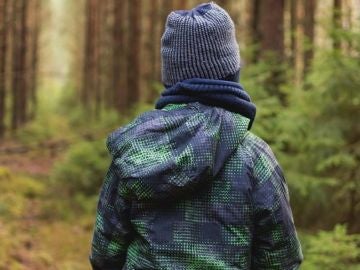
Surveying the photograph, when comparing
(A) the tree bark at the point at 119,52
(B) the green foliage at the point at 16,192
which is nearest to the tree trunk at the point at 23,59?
(A) the tree bark at the point at 119,52

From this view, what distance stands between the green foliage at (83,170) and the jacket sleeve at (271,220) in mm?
9192

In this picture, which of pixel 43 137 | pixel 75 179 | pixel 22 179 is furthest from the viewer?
pixel 43 137

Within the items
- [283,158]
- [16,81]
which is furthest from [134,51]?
[283,158]

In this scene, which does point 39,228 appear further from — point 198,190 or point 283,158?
point 198,190

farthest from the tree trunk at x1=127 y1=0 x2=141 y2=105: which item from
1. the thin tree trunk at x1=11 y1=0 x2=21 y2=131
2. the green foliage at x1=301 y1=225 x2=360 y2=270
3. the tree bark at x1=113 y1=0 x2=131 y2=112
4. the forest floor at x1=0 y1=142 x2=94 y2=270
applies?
the green foliage at x1=301 y1=225 x2=360 y2=270

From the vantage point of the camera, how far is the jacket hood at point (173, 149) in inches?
80.3

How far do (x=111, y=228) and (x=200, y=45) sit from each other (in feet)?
2.60

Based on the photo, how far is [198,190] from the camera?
83.9 inches

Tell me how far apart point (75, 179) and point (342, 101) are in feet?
22.7

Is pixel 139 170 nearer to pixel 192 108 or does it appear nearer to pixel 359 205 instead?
pixel 192 108

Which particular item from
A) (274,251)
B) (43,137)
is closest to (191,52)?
(274,251)

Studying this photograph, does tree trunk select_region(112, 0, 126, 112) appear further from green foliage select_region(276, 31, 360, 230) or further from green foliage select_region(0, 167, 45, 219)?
green foliage select_region(276, 31, 360, 230)

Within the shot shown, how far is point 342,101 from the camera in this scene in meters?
6.18

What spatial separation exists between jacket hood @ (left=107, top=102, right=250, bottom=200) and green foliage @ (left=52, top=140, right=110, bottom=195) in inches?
364
